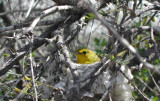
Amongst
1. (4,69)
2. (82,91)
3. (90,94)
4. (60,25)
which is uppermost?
(60,25)

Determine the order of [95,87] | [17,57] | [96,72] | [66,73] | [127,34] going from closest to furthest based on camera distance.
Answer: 1. [96,72]
2. [17,57]
3. [127,34]
4. [95,87]
5. [66,73]

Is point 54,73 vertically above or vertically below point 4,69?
below

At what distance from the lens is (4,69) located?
2.51 meters

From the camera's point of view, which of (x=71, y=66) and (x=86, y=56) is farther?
(x=86, y=56)

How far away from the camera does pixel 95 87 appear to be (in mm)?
2951

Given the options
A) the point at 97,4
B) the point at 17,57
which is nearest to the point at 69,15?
the point at 97,4

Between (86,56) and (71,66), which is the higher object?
(71,66)

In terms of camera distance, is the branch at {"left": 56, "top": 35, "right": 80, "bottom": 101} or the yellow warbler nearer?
the branch at {"left": 56, "top": 35, "right": 80, "bottom": 101}

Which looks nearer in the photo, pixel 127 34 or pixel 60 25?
pixel 127 34

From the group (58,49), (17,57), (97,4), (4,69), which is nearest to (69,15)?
(97,4)

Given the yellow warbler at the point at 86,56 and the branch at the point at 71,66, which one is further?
the yellow warbler at the point at 86,56

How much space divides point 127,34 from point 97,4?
2.44 feet

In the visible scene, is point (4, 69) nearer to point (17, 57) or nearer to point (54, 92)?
point (17, 57)

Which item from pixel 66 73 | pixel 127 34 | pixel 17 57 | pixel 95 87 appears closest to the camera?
pixel 17 57
